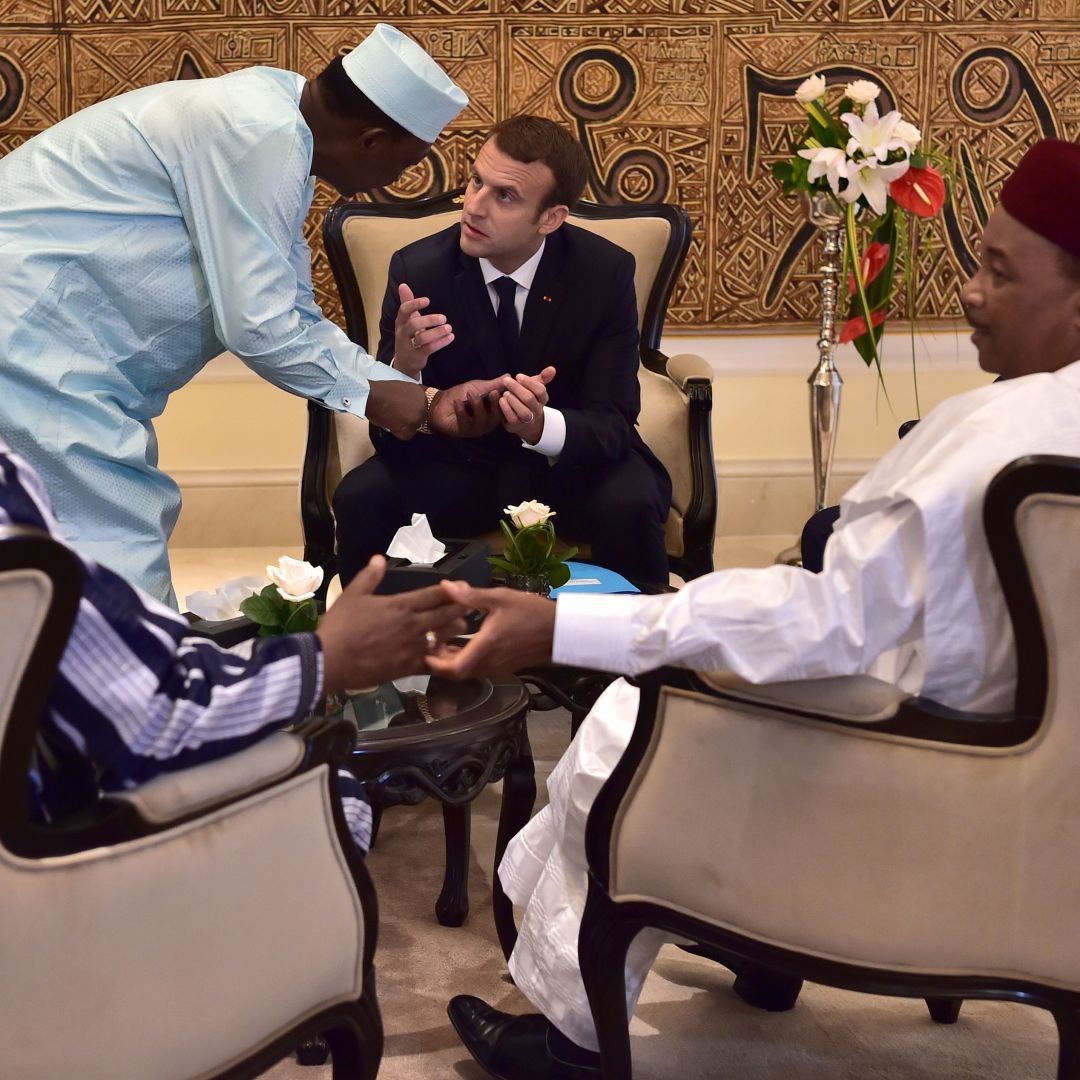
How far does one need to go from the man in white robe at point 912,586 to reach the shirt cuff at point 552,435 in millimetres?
1910

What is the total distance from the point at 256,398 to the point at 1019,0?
3.23 meters

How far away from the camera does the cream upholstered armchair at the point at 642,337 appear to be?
4.27 metres

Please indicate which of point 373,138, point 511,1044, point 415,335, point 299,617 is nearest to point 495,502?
point 415,335

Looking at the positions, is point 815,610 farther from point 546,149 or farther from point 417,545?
point 546,149

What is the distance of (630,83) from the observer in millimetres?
5324

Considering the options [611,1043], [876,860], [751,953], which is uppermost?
[876,860]

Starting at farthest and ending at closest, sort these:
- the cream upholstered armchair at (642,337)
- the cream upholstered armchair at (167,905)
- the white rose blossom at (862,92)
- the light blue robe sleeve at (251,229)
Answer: the white rose blossom at (862,92), the cream upholstered armchair at (642,337), the light blue robe sleeve at (251,229), the cream upholstered armchair at (167,905)

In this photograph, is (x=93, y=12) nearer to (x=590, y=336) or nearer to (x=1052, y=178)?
(x=590, y=336)

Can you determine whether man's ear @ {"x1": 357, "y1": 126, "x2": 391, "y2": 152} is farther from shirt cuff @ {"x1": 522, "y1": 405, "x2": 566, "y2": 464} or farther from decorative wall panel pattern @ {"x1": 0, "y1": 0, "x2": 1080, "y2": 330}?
decorative wall panel pattern @ {"x1": 0, "y1": 0, "x2": 1080, "y2": 330}

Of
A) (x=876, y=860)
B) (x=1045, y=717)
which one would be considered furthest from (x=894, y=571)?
(x=876, y=860)

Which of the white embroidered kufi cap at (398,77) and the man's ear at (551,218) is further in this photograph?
the man's ear at (551,218)

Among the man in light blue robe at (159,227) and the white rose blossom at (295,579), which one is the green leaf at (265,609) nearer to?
the white rose blossom at (295,579)

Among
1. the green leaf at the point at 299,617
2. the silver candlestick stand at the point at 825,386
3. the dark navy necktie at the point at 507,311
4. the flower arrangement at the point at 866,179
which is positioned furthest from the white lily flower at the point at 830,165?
the green leaf at the point at 299,617

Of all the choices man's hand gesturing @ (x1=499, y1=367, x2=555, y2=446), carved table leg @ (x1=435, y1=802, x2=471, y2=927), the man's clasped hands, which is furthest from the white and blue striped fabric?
man's hand gesturing @ (x1=499, y1=367, x2=555, y2=446)
